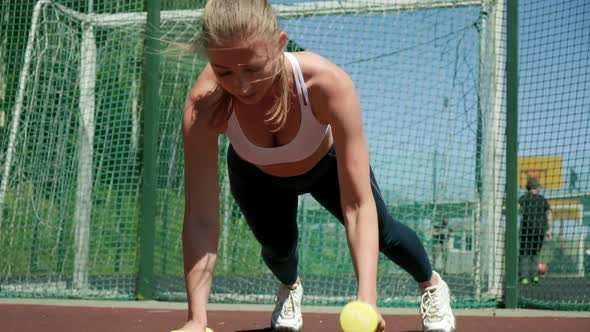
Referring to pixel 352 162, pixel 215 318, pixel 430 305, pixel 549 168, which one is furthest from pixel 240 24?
pixel 549 168

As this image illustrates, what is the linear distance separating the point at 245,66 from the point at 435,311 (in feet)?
5.73

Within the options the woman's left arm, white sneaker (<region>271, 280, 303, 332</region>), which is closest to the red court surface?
white sneaker (<region>271, 280, 303, 332</region>)

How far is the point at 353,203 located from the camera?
263 centimetres

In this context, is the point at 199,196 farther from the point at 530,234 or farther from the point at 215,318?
the point at 530,234

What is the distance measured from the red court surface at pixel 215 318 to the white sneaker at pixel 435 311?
581 mm

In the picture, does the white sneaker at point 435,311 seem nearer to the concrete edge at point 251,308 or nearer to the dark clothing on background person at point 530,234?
the concrete edge at point 251,308

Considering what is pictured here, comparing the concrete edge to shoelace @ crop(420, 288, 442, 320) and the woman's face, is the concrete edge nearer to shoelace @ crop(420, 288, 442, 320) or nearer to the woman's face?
shoelace @ crop(420, 288, 442, 320)

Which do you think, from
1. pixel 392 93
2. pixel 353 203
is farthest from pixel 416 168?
pixel 353 203

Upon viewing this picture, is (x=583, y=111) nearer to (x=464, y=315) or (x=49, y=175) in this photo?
(x=464, y=315)

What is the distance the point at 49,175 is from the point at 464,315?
12.6 ft

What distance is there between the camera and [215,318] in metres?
4.78

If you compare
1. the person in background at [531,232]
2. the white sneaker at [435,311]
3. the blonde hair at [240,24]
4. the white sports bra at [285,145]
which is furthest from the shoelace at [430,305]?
the person in background at [531,232]

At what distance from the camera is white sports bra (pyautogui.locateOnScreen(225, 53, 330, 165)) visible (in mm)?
2879

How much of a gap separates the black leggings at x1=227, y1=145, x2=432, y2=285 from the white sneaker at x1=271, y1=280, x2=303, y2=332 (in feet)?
0.96
